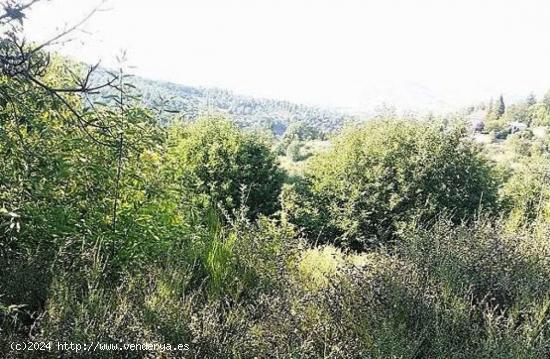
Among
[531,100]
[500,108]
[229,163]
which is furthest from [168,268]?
[500,108]

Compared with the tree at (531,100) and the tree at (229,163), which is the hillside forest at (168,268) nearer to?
the tree at (229,163)

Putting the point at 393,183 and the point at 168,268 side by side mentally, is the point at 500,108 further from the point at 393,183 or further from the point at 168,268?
the point at 168,268

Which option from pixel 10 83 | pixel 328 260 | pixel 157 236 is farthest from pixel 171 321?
pixel 328 260

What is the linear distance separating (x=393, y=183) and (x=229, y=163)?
372 cm

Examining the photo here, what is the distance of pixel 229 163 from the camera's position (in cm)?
1060

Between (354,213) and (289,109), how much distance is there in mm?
135499

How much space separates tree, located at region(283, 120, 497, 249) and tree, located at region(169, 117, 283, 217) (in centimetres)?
66

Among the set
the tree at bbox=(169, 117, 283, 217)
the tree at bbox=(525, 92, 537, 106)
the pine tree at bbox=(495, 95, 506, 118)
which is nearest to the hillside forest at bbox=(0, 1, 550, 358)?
the tree at bbox=(169, 117, 283, 217)

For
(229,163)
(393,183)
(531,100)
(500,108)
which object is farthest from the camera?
(500,108)

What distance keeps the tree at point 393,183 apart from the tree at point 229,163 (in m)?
0.66

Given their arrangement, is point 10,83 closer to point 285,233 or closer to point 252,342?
point 252,342

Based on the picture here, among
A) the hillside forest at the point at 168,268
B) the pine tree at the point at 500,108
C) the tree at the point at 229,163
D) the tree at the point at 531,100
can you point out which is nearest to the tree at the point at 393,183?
the tree at the point at 229,163

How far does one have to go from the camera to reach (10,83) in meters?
1.92

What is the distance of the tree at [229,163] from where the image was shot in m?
10.4
